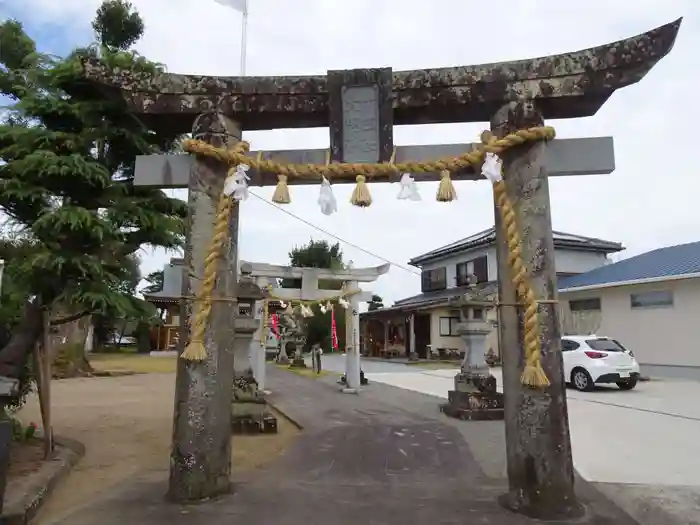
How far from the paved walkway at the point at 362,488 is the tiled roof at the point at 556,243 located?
19.4 metres

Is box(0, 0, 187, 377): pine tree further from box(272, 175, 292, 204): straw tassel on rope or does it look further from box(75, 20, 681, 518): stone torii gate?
box(272, 175, 292, 204): straw tassel on rope

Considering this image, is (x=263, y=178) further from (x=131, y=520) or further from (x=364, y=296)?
(x=364, y=296)

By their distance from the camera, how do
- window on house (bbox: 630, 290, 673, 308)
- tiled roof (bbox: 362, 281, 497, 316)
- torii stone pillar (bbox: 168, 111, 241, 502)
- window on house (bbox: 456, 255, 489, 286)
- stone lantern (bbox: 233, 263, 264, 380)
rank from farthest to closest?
1. window on house (bbox: 456, 255, 489, 286)
2. tiled roof (bbox: 362, 281, 497, 316)
3. window on house (bbox: 630, 290, 673, 308)
4. stone lantern (bbox: 233, 263, 264, 380)
5. torii stone pillar (bbox: 168, 111, 241, 502)

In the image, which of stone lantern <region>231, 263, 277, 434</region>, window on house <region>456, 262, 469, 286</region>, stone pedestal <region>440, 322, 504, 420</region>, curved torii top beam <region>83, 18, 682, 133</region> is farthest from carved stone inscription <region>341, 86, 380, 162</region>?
window on house <region>456, 262, 469, 286</region>

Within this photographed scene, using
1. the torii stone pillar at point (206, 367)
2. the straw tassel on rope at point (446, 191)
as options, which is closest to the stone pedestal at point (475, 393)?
the torii stone pillar at point (206, 367)

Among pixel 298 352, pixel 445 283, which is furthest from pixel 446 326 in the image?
pixel 298 352

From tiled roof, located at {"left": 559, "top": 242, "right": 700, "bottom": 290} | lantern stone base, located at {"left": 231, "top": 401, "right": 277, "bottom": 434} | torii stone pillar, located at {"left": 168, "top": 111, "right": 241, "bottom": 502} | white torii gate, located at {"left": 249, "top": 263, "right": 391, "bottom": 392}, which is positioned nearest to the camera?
torii stone pillar, located at {"left": 168, "top": 111, "right": 241, "bottom": 502}

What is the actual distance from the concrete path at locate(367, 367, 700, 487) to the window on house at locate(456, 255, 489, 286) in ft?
41.8

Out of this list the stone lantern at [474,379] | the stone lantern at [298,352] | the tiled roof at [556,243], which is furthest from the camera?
the tiled roof at [556,243]

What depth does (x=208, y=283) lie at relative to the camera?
4371 millimetres

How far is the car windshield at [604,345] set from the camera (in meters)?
14.5

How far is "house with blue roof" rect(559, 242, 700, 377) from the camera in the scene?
53.8 feet

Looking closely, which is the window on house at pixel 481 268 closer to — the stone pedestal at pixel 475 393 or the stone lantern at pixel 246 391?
the stone pedestal at pixel 475 393

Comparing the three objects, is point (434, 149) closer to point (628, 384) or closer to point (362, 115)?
point (362, 115)
